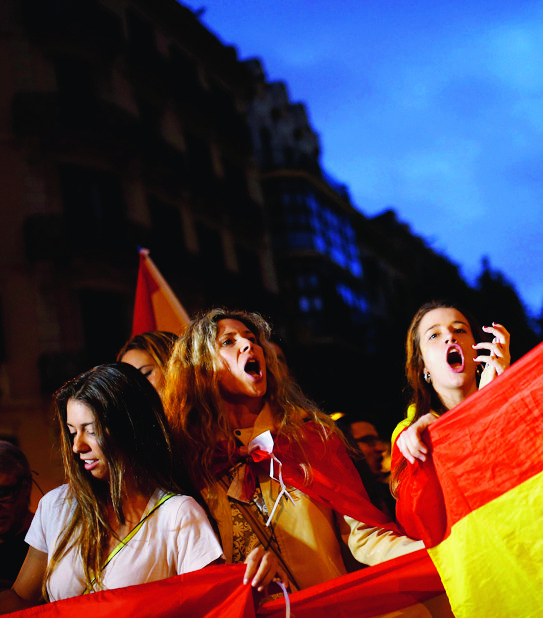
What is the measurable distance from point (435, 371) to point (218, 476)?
0.99 meters

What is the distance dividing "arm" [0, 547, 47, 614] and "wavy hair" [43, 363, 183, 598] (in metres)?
0.06

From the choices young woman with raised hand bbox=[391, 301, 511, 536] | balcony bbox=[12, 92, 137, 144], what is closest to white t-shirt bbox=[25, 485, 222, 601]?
young woman with raised hand bbox=[391, 301, 511, 536]

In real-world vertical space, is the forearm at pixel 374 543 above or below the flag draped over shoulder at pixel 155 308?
below

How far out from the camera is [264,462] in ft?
9.22

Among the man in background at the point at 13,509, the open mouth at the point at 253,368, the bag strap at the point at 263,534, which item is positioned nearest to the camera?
the bag strap at the point at 263,534

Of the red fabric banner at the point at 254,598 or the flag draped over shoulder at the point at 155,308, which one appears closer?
the red fabric banner at the point at 254,598

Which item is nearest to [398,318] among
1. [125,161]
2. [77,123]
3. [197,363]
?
[125,161]

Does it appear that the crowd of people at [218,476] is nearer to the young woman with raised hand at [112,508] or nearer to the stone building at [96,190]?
the young woman with raised hand at [112,508]

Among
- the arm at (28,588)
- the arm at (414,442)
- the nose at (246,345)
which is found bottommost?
the arm at (28,588)

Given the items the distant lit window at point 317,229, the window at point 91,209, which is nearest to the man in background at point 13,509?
the window at point 91,209

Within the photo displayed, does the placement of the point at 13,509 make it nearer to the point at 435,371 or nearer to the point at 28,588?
the point at 28,588

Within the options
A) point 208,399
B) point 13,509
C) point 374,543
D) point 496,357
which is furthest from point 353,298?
point 374,543

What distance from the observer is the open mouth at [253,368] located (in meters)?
3.04

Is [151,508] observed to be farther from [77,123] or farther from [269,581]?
[77,123]
